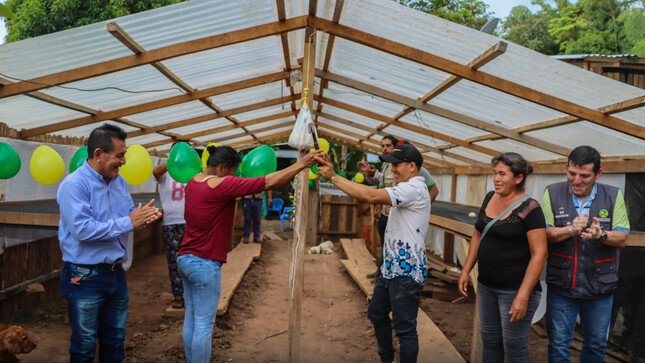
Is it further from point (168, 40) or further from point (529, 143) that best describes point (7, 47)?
point (529, 143)

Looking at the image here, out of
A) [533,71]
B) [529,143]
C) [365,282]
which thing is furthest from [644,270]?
[365,282]

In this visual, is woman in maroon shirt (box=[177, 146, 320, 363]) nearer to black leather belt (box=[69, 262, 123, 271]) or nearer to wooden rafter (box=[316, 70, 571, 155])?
black leather belt (box=[69, 262, 123, 271])

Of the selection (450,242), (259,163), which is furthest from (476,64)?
(450,242)

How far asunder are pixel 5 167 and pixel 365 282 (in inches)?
180

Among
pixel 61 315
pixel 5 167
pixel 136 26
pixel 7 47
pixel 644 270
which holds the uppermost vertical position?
pixel 136 26

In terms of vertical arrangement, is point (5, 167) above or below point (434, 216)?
above

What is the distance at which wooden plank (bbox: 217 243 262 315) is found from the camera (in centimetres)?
536

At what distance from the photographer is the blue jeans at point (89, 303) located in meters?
2.59

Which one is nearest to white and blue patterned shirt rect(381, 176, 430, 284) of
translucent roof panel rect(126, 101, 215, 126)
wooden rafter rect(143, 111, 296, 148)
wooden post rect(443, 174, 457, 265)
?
translucent roof panel rect(126, 101, 215, 126)

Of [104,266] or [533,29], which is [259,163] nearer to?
[104,266]

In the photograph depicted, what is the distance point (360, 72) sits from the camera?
5.76 m

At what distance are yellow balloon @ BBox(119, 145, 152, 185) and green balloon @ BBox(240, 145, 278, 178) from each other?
3.16 ft

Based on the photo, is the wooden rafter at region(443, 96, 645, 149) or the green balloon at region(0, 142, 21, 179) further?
the green balloon at region(0, 142, 21, 179)

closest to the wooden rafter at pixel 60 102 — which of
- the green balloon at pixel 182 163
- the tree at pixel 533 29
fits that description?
the green balloon at pixel 182 163
